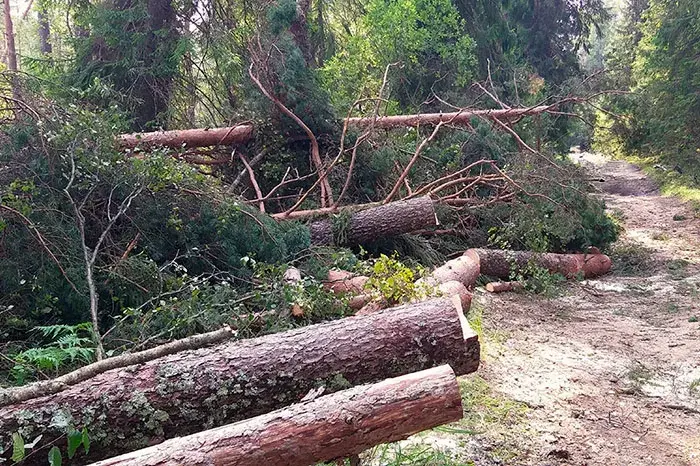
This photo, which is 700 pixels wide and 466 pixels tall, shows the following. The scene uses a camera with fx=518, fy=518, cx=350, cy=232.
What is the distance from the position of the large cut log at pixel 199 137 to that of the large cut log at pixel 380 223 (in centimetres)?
202

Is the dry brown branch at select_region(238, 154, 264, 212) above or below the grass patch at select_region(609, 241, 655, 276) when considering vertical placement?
above

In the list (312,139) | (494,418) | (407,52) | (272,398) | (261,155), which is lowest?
(494,418)

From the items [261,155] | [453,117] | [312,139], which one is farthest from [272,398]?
[453,117]

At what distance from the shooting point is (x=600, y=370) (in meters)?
4.05

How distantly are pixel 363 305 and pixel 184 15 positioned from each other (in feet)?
21.4

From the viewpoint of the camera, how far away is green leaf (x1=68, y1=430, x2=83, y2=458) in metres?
2.22

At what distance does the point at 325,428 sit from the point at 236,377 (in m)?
0.65

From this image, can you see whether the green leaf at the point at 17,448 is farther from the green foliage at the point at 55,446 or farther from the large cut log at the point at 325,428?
the large cut log at the point at 325,428

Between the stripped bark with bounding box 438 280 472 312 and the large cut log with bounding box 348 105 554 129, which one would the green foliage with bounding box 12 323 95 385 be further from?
the large cut log with bounding box 348 105 554 129

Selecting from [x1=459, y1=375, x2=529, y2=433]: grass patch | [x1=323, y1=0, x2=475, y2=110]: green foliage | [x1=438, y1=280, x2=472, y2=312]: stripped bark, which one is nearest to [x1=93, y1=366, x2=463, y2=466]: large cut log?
[x1=459, y1=375, x2=529, y2=433]: grass patch

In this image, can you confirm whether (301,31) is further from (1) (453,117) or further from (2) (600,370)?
(2) (600,370)

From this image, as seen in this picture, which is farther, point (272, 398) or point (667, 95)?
point (667, 95)

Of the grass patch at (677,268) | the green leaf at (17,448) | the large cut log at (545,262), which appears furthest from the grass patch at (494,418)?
the grass patch at (677,268)

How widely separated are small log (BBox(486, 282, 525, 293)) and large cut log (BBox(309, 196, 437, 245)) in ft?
3.41
